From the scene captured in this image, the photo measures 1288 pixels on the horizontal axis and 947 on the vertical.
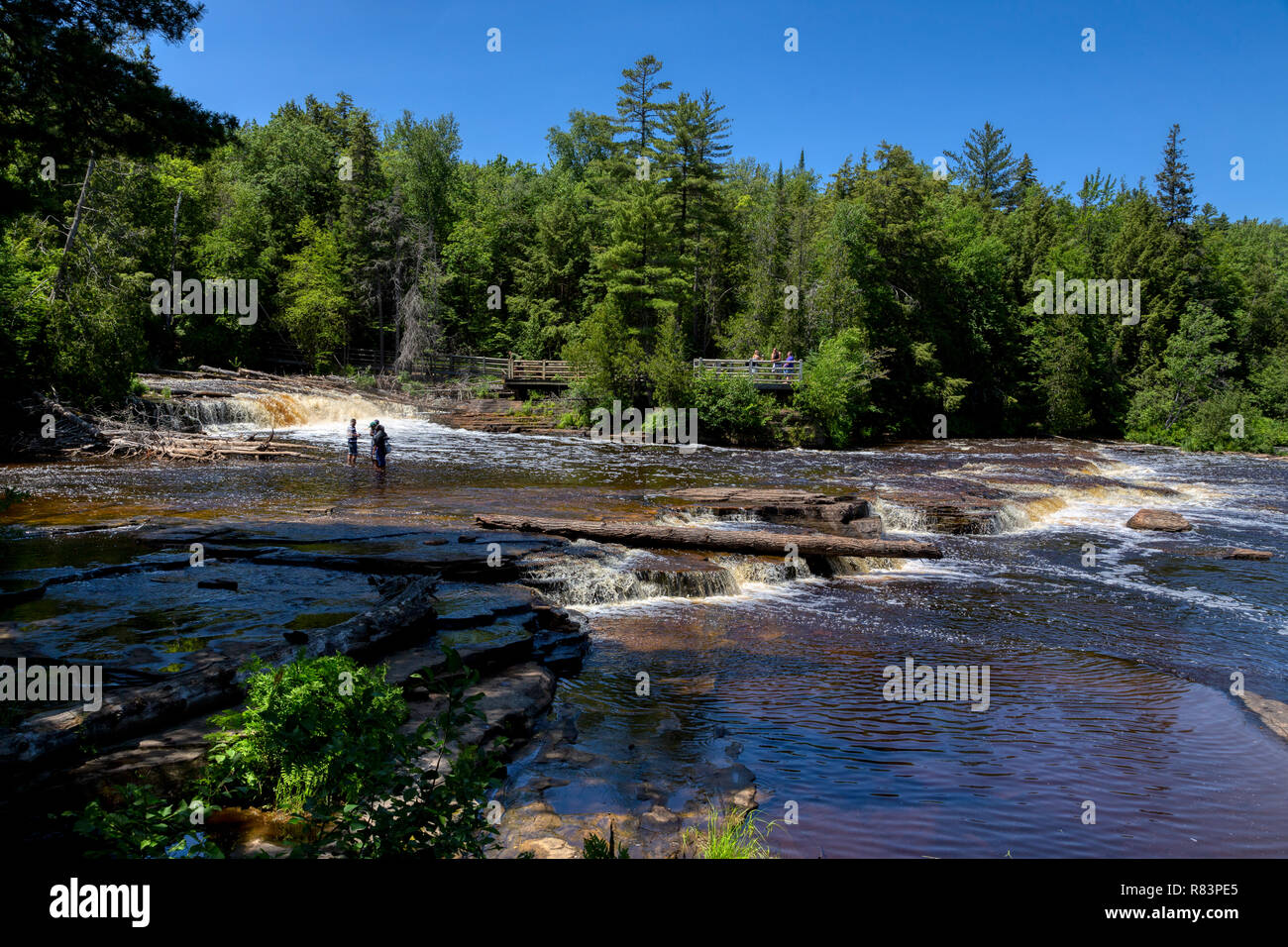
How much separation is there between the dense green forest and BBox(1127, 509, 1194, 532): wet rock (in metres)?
18.1

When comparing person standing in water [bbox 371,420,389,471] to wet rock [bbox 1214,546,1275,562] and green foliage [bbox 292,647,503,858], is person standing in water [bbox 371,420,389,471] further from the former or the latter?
wet rock [bbox 1214,546,1275,562]

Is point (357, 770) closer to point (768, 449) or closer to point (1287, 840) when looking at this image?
point (1287, 840)

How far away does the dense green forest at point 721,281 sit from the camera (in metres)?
40.2

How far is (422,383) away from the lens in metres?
48.9

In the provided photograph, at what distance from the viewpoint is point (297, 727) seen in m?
4.41

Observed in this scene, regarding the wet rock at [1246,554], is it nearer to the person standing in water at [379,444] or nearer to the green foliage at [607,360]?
the person standing in water at [379,444]

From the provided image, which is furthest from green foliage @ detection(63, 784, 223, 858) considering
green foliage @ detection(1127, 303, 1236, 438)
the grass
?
green foliage @ detection(1127, 303, 1236, 438)

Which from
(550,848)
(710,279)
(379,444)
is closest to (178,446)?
(379,444)

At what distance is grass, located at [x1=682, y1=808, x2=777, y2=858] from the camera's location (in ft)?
15.8

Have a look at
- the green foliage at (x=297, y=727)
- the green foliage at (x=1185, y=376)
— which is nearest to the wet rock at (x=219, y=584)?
the green foliage at (x=297, y=727)

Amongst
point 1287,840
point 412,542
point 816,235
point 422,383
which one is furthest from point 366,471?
point 816,235

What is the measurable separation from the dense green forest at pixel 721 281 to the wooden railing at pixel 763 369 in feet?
4.01
